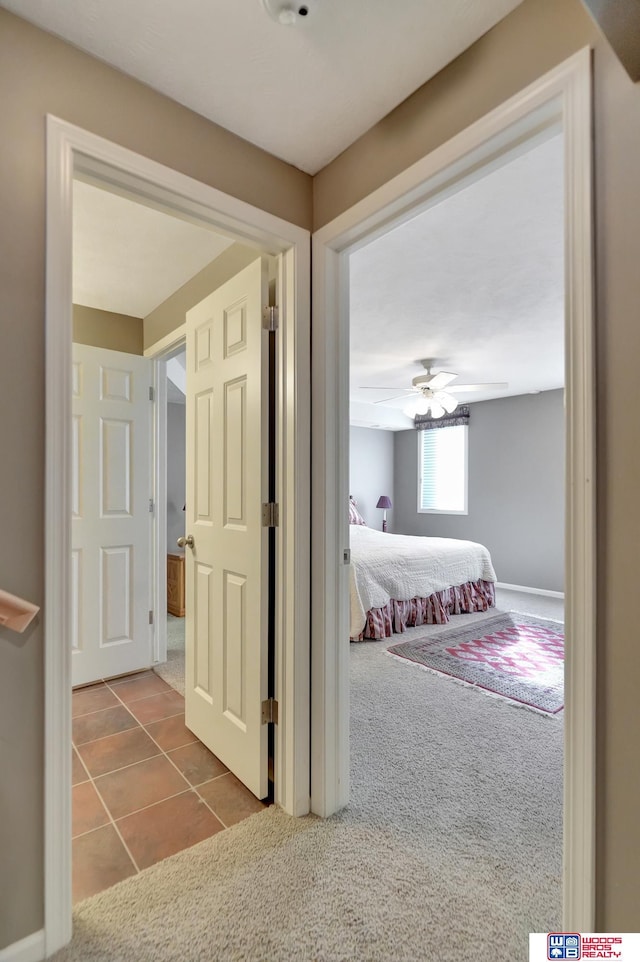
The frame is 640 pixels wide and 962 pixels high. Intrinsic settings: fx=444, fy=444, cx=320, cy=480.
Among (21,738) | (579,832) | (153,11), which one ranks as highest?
(153,11)

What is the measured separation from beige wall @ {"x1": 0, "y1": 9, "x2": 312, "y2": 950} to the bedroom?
1211 millimetres

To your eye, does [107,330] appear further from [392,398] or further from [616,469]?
[392,398]

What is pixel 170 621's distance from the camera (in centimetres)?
417

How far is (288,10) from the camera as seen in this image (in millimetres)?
1071

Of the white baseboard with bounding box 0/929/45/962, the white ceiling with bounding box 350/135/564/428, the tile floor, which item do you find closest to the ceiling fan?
the white ceiling with bounding box 350/135/564/428

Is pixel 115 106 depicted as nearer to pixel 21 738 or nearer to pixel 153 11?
pixel 153 11

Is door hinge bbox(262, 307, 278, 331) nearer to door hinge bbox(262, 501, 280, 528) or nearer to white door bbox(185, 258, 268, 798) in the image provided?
white door bbox(185, 258, 268, 798)

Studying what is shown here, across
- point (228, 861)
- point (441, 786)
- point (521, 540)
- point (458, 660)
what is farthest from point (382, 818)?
point (521, 540)

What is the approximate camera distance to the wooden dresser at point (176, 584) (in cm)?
410

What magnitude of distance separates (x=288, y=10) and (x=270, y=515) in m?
1.44

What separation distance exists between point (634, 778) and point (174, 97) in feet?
7.00

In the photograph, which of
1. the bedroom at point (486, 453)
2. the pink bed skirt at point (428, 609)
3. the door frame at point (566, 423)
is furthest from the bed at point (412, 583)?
the door frame at point (566, 423)

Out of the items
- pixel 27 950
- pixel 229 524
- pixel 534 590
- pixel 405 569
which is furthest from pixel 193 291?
pixel 534 590

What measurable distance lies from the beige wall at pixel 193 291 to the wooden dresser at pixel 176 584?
196cm
